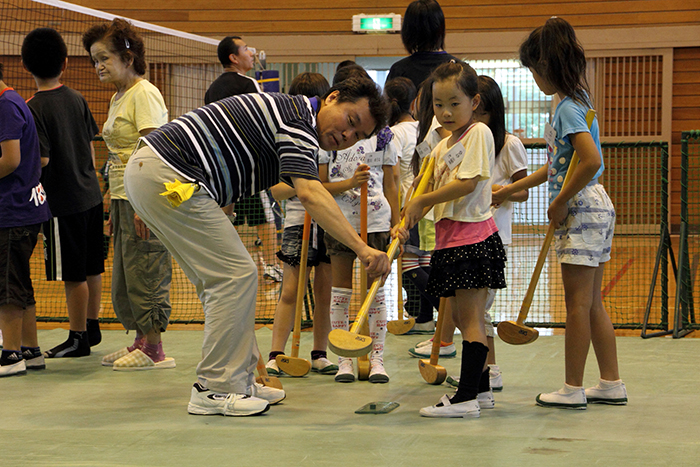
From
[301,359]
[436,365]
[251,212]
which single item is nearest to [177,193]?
[301,359]

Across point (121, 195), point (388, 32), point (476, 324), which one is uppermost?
point (388, 32)

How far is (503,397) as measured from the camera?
2.88 meters

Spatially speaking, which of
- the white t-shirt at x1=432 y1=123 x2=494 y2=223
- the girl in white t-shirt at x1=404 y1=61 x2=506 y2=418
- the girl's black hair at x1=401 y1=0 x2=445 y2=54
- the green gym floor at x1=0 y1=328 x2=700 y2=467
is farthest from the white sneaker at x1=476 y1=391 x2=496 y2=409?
the girl's black hair at x1=401 y1=0 x2=445 y2=54

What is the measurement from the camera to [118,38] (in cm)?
337

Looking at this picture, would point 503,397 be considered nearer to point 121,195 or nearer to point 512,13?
point 121,195

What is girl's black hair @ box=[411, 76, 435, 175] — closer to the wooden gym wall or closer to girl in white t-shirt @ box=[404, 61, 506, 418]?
girl in white t-shirt @ box=[404, 61, 506, 418]

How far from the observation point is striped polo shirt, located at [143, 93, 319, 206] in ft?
8.08

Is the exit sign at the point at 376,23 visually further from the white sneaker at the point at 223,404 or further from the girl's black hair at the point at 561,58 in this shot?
the white sneaker at the point at 223,404

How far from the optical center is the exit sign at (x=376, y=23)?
985 cm

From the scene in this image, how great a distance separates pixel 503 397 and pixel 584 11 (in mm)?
8213

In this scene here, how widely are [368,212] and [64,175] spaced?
65.9 inches

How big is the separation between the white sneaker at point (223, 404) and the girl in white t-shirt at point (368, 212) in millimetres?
675

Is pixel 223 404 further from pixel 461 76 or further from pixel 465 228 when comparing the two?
pixel 461 76

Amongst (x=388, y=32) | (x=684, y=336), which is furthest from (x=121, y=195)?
(x=388, y=32)
